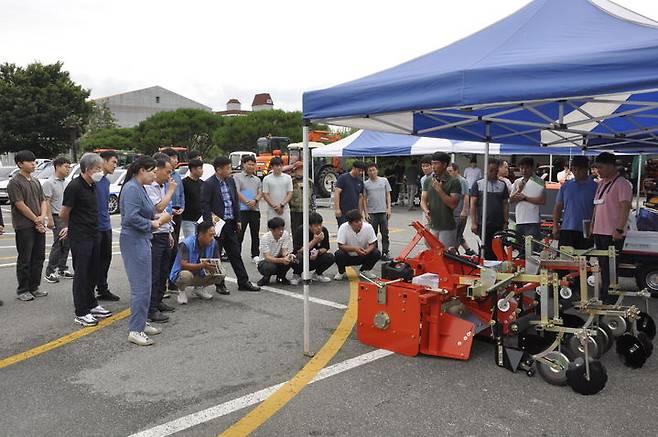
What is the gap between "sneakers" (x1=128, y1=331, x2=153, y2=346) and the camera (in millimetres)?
4659

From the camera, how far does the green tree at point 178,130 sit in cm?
4738

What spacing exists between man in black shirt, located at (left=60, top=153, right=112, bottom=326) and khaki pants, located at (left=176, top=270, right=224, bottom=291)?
1010mm

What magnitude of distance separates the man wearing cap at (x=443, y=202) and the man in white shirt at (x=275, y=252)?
195 centimetres

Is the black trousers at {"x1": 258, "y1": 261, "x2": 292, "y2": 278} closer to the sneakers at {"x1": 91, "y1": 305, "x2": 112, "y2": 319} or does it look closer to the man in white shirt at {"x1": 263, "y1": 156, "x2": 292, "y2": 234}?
the man in white shirt at {"x1": 263, "y1": 156, "x2": 292, "y2": 234}

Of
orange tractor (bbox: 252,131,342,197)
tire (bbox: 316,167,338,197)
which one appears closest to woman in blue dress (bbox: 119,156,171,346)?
orange tractor (bbox: 252,131,342,197)

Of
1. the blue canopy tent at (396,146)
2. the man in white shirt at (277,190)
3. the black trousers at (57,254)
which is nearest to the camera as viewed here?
the black trousers at (57,254)

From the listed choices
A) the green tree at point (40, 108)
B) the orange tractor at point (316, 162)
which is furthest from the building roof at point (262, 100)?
the orange tractor at point (316, 162)

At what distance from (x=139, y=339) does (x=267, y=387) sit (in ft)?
5.09

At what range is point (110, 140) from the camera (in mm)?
47812

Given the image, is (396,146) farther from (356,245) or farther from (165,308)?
(165,308)

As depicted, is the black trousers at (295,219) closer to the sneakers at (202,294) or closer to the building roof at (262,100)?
the sneakers at (202,294)

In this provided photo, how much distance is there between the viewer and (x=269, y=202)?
8461 millimetres

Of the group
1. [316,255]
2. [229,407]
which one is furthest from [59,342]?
[316,255]

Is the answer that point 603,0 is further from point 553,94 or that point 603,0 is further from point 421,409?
point 421,409
